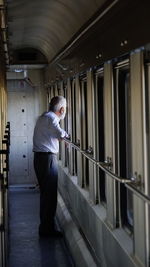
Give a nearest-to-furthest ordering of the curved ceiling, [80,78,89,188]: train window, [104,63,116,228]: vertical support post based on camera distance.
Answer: [104,63,116,228]: vertical support post, the curved ceiling, [80,78,89,188]: train window

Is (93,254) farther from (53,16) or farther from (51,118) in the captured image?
(53,16)

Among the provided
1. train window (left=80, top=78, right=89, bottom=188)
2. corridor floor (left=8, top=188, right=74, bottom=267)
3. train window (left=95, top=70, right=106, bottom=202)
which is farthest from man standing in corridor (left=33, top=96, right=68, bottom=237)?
train window (left=95, top=70, right=106, bottom=202)

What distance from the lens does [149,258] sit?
3.79m

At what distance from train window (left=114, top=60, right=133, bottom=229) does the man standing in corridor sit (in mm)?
2886

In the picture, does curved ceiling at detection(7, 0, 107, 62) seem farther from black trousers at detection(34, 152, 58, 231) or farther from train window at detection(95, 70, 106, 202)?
black trousers at detection(34, 152, 58, 231)

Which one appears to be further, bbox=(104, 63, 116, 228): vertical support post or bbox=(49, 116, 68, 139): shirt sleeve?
bbox=(49, 116, 68, 139): shirt sleeve

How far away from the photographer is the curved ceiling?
6368 mm

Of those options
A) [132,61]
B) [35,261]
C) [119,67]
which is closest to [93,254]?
[35,261]

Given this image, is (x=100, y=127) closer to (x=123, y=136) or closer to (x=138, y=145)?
(x=123, y=136)

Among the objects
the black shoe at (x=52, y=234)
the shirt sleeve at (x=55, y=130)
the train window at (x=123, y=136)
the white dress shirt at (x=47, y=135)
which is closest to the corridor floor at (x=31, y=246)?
the black shoe at (x=52, y=234)

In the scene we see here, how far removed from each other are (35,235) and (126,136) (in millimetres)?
3820

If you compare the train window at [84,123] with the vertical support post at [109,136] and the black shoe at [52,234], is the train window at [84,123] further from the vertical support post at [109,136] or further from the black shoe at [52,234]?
the vertical support post at [109,136]

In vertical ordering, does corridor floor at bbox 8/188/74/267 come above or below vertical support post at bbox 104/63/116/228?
below

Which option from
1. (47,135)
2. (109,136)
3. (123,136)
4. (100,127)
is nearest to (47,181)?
(47,135)
